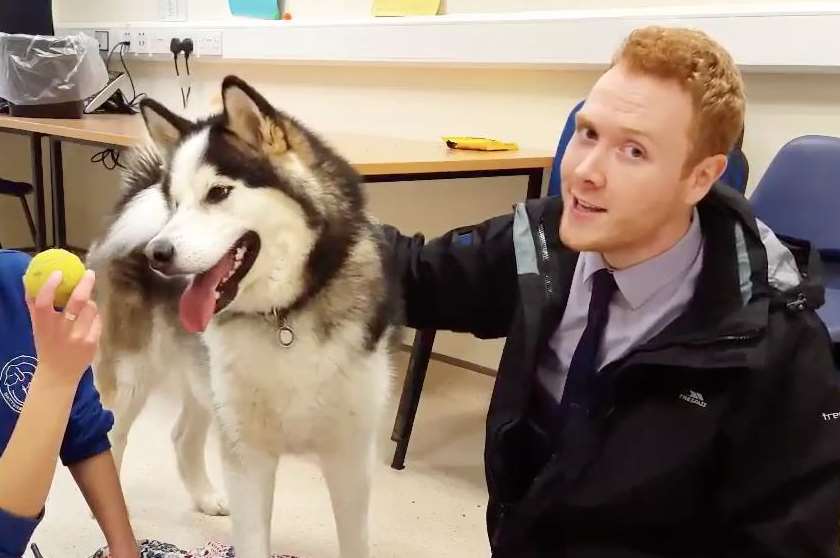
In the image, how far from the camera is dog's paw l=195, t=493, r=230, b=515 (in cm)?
193

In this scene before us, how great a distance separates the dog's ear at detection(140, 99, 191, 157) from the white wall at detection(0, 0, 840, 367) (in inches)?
38.1

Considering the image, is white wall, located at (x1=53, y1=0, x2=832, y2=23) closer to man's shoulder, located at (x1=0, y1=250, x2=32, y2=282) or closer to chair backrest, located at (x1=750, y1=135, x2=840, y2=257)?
chair backrest, located at (x1=750, y1=135, x2=840, y2=257)

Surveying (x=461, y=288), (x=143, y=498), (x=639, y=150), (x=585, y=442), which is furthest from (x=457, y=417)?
(x=639, y=150)

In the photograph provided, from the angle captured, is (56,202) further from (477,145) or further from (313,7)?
(477,145)

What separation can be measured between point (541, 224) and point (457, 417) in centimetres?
154

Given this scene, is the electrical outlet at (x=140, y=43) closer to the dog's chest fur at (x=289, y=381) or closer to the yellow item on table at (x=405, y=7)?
the yellow item on table at (x=405, y=7)

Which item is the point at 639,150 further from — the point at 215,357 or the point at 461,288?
the point at 215,357

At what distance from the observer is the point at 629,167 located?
0.99 m

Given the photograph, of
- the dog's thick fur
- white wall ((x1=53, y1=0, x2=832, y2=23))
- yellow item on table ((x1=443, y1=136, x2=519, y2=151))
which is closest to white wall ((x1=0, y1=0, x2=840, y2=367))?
white wall ((x1=53, y1=0, x2=832, y2=23))

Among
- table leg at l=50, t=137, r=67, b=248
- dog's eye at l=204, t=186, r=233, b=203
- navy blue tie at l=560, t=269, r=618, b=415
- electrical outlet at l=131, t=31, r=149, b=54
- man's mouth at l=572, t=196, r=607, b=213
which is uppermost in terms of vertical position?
man's mouth at l=572, t=196, r=607, b=213

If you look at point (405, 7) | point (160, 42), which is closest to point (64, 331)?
point (405, 7)

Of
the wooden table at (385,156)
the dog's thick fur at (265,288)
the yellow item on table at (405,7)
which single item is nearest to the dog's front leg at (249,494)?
the dog's thick fur at (265,288)

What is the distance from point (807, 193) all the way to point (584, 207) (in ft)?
3.36

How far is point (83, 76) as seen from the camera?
3.18 meters
